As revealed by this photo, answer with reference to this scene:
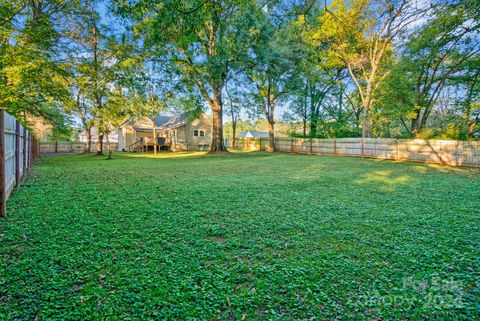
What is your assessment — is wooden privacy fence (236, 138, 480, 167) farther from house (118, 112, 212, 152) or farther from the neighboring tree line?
house (118, 112, 212, 152)

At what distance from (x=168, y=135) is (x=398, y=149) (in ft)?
71.8

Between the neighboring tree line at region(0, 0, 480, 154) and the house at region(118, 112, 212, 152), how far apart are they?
215 inches

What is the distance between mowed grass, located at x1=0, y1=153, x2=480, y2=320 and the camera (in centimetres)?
156

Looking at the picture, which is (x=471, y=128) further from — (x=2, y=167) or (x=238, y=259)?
(x=2, y=167)

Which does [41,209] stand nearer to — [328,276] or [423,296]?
[328,276]

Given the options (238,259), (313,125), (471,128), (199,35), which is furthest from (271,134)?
(238,259)

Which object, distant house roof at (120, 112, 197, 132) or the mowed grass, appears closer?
the mowed grass

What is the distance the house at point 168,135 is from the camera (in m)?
25.2

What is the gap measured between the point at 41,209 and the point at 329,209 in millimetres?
4436

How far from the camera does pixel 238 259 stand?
2.20 metres

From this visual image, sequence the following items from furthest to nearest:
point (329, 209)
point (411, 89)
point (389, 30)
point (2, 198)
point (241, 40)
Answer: point (411, 89) < point (389, 30) < point (241, 40) < point (329, 209) < point (2, 198)

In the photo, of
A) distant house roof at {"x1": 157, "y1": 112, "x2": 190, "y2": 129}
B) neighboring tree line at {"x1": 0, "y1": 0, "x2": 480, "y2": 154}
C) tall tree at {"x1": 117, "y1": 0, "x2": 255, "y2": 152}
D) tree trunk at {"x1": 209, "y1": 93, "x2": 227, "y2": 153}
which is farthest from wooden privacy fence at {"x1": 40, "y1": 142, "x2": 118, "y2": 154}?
tall tree at {"x1": 117, "y1": 0, "x2": 255, "y2": 152}

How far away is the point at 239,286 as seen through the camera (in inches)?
70.4

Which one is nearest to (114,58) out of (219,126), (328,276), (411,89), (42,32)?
(42,32)
